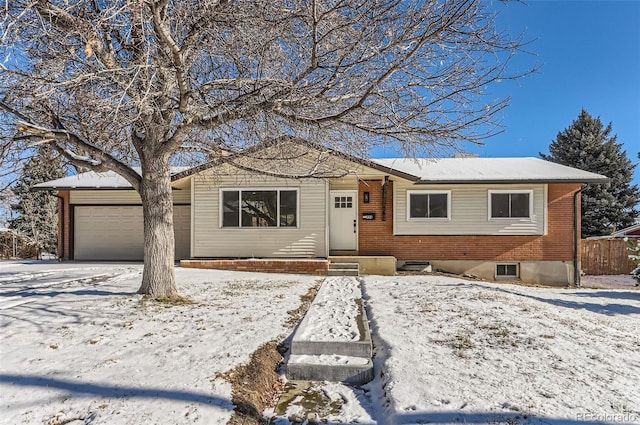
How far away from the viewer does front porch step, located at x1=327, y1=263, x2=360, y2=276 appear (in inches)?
438

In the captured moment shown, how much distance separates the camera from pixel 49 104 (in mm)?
5434

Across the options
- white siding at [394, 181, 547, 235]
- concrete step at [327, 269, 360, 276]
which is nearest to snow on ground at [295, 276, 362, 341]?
concrete step at [327, 269, 360, 276]

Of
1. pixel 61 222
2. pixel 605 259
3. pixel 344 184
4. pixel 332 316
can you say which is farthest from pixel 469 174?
pixel 61 222

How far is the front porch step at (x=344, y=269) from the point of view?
11.1 m

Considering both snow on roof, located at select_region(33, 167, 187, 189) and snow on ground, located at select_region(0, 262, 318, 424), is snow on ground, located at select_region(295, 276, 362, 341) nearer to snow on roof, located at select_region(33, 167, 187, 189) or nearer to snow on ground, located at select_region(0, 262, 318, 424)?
snow on ground, located at select_region(0, 262, 318, 424)

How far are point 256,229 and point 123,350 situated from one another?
26.9 ft

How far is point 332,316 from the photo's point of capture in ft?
18.6

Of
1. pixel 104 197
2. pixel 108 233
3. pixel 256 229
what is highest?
pixel 104 197

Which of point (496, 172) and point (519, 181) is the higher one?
point (496, 172)

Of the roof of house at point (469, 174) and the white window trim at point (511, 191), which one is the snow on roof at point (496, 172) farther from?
the white window trim at point (511, 191)

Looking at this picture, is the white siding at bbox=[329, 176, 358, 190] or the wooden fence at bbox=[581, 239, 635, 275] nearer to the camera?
the white siding at bbox=[329, 176, 358, 190]

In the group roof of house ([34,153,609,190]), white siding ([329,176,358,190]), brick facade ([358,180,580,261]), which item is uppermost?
roof of house ([34,153,609,190])

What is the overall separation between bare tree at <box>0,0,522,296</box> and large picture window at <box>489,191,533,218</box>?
810cm

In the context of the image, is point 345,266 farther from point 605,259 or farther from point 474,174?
point 605,259
